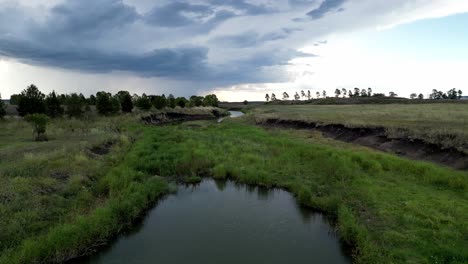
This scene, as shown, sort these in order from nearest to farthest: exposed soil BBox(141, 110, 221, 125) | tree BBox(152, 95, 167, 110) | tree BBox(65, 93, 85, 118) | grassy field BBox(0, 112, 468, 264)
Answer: grassy field BBox(0, 112, 468, 264) → tree BBox(65, 93, 85, 118) → exposed soil BBox(141, 110, 221, 125) → tree BBox(152, 95, 167, 110)

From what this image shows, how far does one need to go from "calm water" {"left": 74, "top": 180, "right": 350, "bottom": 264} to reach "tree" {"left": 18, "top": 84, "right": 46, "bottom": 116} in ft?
133

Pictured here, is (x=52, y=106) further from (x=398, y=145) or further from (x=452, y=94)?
(x=452, y=94)

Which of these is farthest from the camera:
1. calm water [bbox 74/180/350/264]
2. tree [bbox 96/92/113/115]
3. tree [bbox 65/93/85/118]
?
tree [bbox 96/92/113/115]

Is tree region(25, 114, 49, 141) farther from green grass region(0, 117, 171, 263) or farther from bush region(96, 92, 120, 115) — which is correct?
bush region(96, 92, 120, 115)

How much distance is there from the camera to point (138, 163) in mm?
20938

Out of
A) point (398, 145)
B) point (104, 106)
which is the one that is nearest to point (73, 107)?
point (104, 106)

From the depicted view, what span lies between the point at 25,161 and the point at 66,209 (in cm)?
647

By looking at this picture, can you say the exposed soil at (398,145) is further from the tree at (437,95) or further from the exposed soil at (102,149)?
the tree at (437,95)

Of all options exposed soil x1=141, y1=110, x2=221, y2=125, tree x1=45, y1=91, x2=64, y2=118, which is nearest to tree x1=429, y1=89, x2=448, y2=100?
exposed soil x1=141, y1=110, x2=221, y2=125

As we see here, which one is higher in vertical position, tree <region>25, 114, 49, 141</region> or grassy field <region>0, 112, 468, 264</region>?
tree <region>25, 114, 49, 141</region>

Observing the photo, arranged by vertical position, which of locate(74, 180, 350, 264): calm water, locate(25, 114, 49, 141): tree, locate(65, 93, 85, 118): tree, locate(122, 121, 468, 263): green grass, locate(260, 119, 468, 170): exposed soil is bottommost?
locate(74, 180, 350, 264): calm water

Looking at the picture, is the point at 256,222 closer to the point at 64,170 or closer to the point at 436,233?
the point at 436,233

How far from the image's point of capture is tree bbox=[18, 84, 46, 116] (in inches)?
1743

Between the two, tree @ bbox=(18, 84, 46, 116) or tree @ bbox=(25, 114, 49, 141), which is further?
tree @ bbox=(18, 84, 46, 116)
